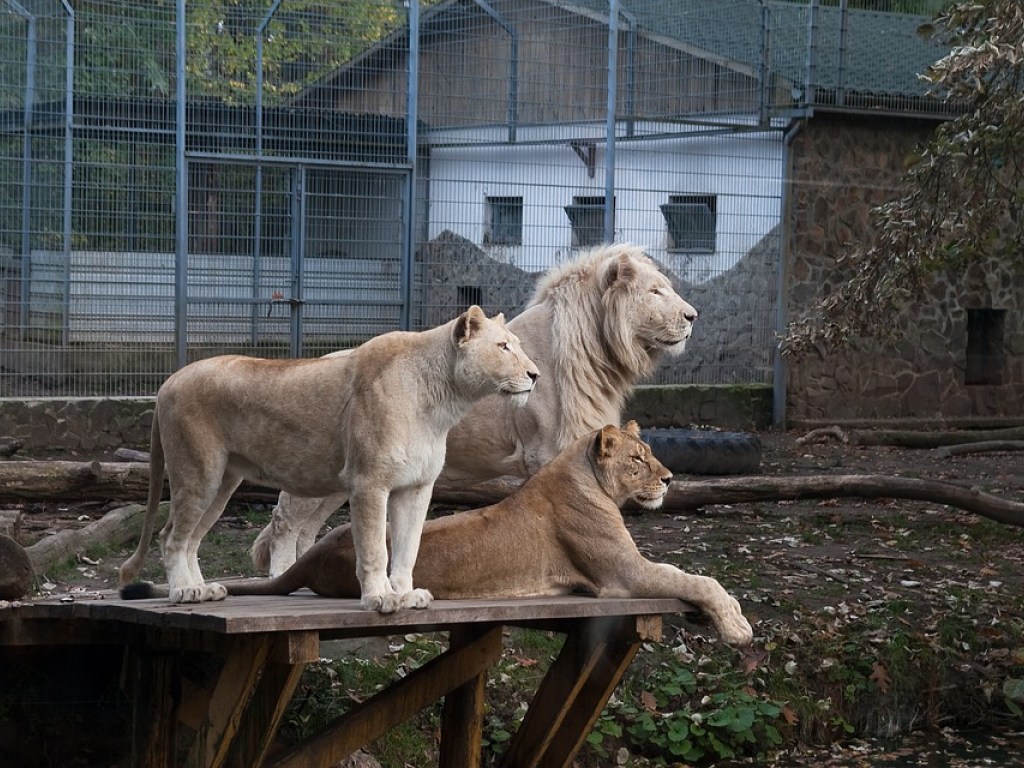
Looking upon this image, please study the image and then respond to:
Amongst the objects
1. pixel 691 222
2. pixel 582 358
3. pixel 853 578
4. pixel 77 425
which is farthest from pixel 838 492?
pixel 77 425

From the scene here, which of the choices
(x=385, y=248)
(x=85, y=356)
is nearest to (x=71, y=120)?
(x=85, y=356)

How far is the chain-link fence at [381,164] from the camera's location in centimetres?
1300

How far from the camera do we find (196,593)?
505cm

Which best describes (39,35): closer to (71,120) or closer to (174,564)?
(71,120)

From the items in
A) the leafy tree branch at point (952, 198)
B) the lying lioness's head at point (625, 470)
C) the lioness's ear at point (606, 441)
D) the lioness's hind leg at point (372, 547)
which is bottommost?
the lioness's hind leg at point (372, 547)

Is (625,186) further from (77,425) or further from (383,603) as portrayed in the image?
(383,603)

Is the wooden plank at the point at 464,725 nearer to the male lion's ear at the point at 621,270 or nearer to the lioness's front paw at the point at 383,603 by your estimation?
the lioness's front paw at the point at 383,603

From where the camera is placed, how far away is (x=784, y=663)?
830cm

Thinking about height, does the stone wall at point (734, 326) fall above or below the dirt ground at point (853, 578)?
above

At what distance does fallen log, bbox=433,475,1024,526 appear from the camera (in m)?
10.1

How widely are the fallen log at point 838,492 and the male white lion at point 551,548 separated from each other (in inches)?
175

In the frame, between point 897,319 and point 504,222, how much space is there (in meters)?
4.38

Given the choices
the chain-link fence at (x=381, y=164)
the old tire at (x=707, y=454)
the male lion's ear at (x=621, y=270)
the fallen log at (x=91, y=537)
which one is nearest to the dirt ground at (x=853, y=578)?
the fallen log at (x=91, y=537)

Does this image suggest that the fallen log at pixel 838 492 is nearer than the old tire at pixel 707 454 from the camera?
Yes
